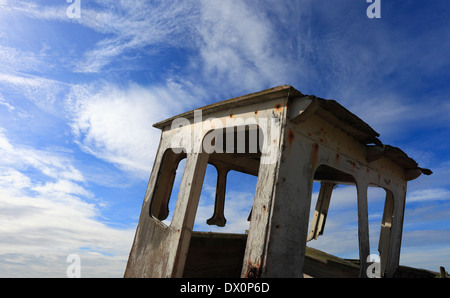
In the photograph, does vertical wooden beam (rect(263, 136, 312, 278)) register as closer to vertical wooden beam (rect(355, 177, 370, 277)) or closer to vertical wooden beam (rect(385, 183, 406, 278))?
vertical wooden beam (rect(355, 177, 370, 277))

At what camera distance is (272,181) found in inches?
125

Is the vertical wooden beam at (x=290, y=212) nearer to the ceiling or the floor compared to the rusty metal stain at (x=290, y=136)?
nearer to the floor

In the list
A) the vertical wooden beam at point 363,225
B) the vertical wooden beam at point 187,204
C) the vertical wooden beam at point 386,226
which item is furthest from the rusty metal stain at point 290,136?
the vertical wooden beam at point 386,226

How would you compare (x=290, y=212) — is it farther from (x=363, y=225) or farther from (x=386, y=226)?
(x=386, y=226)

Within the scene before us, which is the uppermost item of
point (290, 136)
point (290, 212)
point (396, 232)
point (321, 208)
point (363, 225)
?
point (321, 208)

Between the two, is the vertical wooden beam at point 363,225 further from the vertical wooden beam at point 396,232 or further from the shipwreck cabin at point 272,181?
the vertical wooden beam at point 396,232

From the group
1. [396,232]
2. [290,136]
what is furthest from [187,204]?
[396,232]

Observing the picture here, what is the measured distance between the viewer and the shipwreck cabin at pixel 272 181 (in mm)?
3213

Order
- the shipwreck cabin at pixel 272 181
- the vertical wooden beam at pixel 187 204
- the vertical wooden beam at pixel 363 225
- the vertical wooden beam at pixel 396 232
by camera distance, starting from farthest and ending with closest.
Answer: the vertical wooden beam at pixel 396 232
the vertical wooden beam at pixel 363 225
the vertical wooden beam at pixel 187 204
the shipwreck cabin at pixel 272 181

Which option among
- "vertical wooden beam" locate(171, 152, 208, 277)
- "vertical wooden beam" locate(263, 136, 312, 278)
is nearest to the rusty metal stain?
"vertical wooden beam" locate(263, 136, 312, 278)

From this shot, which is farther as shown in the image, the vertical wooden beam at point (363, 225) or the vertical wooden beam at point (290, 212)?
the vertical wooden beam at point (363, 225)
